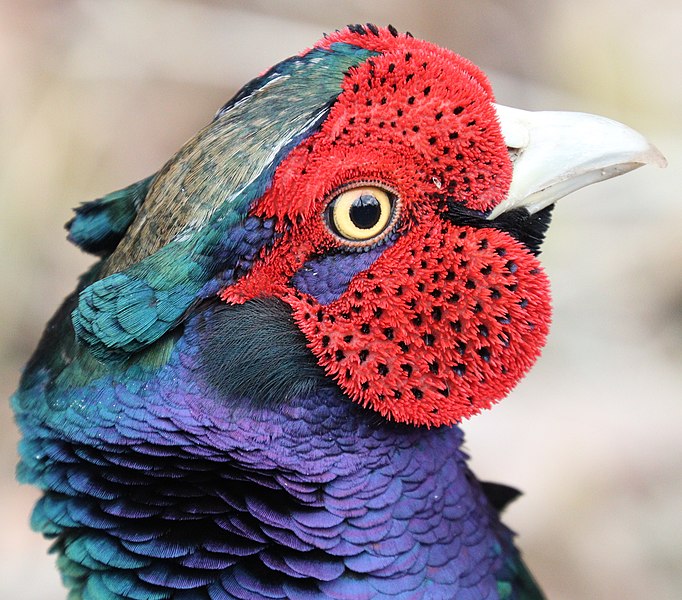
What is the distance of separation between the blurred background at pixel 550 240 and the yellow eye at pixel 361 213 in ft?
12.0

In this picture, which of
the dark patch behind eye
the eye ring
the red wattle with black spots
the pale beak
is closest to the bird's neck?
the dark patch behind eye

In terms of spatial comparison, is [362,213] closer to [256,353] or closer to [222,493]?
[256,353]

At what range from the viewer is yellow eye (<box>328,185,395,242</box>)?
2311 mm

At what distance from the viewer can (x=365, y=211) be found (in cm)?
232

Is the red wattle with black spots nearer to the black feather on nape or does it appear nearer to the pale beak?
the pale beak

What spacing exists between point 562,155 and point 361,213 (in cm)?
59

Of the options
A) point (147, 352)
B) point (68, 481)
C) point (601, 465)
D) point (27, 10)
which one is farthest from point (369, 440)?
point (27, 10)

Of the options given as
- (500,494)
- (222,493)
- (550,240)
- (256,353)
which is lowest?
(222,493)

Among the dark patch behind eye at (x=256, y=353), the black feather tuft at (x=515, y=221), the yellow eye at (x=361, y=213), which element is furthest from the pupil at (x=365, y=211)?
the dark patch behind eye at (x=256, y=353)

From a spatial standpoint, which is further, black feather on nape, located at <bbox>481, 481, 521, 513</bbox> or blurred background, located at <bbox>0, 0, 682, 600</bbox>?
blurred background, located at <bbox>0, 0, 682, 600</bbox>

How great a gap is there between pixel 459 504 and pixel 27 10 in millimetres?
5549

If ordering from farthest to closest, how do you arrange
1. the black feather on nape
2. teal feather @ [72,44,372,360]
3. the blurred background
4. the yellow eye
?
the blurred background → the black feather on nape → the yellow eye → teal feather @ [72,44,372,360]

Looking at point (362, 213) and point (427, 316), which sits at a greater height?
point (362, 213)

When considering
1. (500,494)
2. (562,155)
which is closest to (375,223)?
(562,155)
